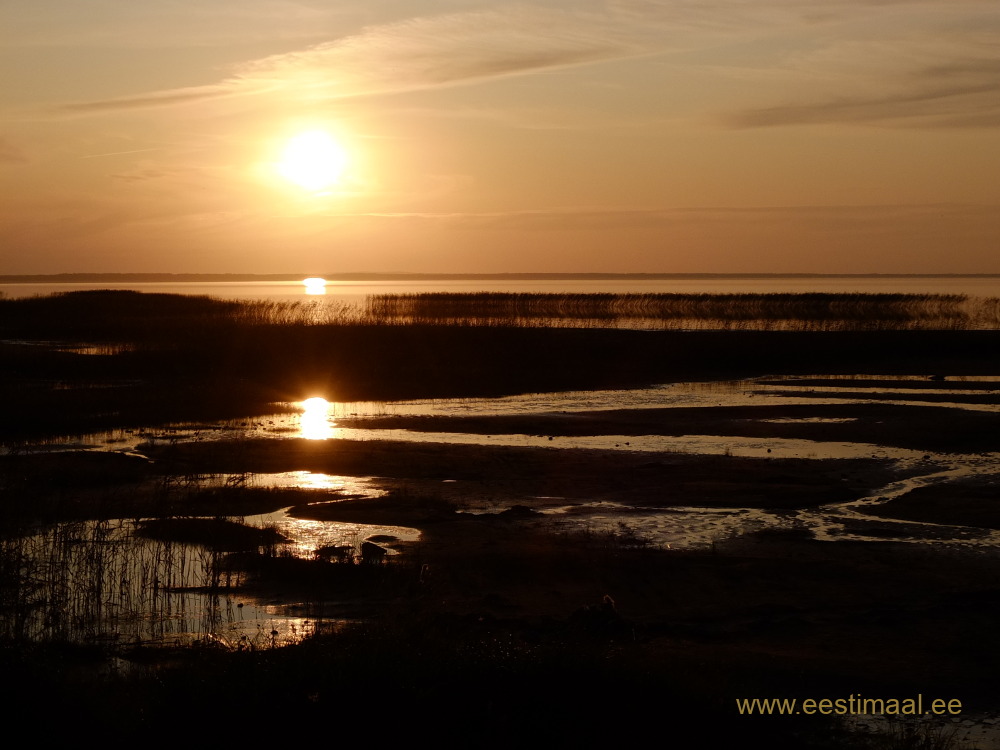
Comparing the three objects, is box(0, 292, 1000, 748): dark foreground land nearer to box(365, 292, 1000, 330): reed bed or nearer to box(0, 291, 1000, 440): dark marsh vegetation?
box(0, 291, 1000, 440): dark marsh vegetation

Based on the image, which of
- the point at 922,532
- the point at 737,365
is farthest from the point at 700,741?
the point at 737,365

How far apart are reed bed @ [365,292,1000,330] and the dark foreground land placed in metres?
36.4

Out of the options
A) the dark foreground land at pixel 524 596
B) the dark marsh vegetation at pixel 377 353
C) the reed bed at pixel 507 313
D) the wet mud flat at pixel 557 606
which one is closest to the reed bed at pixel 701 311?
the reed bed at pixel 507 313

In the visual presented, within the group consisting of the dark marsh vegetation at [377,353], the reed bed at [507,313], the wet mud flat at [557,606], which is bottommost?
the wet mud flat at [557,606]

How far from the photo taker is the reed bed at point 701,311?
65.8 m

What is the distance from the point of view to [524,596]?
1277 cm

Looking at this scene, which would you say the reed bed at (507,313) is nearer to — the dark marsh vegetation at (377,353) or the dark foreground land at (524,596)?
the dark marsh vegetation at (377,353)

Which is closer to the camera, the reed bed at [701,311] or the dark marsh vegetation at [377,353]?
the dark marsh vegetation at [377,353]

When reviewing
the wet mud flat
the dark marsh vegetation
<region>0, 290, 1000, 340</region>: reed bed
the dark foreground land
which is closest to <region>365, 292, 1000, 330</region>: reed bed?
<region>0, 290, 1000, 340</region>: reed bed

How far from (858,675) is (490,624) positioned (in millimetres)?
3887

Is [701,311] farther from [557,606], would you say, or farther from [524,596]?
[557,606]

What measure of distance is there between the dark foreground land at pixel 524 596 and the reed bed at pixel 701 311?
119ft

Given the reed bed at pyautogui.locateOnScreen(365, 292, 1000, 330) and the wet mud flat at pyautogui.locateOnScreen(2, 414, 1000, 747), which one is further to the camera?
the reed bed at pyautogui.locateOnScreen(365, 292, 1000, 330)

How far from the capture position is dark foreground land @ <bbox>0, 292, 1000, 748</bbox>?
859cm
